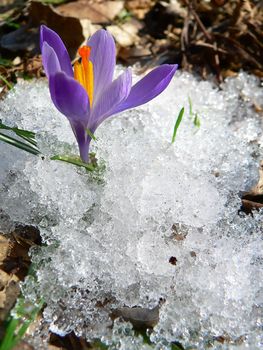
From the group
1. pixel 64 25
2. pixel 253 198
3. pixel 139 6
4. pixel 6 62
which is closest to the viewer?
pixel 253 198

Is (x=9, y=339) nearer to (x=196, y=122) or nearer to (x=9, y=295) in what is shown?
(x=9, y=295)

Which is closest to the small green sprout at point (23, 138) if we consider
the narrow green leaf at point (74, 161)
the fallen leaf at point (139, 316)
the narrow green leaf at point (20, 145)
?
the narrow green leaf at point (20, 145)

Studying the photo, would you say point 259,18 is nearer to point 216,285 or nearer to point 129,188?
point 129,188

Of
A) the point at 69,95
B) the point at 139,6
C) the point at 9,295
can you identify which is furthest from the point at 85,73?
the point at 139,6

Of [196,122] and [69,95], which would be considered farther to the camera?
[196,122]

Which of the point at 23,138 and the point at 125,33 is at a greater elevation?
the point at 23,138

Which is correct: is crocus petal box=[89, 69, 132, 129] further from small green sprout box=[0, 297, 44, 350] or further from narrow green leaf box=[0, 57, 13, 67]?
narrow green leaf box=[0, 57, 13, 67]

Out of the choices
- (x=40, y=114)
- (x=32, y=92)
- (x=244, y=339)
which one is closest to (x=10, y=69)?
(x=32, y=92)

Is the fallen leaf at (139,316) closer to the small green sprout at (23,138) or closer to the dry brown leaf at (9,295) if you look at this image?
the dry brown leaf at (9,295)
